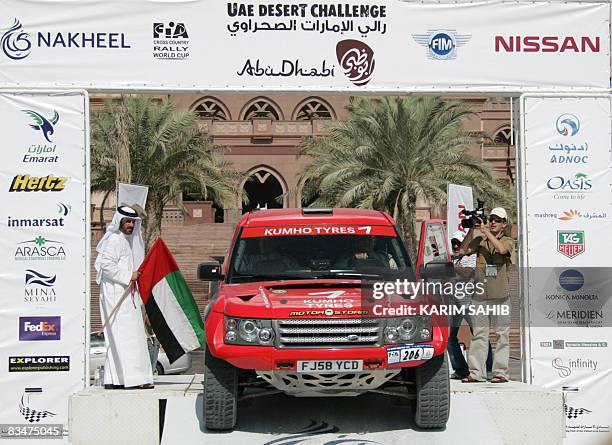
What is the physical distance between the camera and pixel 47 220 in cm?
1009

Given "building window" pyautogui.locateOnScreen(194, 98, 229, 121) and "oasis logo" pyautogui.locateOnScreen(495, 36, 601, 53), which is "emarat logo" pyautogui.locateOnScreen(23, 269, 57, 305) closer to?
"oasis logo" pyautogui.locateOnScreen(495, 36, 601, 53)

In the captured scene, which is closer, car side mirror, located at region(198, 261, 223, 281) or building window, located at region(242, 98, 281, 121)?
car side mirror, located at region(198, 261, 223, 281)

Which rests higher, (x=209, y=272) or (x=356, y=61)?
(x=356, y=61)

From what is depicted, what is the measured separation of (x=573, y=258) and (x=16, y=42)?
711 centimetres

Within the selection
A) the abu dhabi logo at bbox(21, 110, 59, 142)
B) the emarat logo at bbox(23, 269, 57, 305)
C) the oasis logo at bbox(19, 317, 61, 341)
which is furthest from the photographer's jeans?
the abu dhabi logo at bbox(21, 110, 59, 142)

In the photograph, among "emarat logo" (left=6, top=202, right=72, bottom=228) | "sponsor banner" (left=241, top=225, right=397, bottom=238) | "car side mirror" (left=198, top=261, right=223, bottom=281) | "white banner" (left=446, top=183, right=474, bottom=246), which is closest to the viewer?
"car side mirror" (left=198, top=261, right=223, bottom=281)

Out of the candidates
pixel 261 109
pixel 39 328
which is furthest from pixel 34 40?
pixel 261 109

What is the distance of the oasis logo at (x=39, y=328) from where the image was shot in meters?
9.98

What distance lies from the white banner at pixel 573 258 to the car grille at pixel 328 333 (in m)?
3.39

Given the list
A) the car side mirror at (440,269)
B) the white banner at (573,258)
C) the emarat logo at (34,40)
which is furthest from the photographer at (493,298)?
the emarat logo at (34,40)

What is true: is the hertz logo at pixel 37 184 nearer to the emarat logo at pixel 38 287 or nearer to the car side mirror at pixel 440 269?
the emarat logo at pixel 38 287

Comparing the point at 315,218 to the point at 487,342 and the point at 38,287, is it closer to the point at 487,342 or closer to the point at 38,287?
the point at 487,342

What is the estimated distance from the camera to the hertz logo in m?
10.1

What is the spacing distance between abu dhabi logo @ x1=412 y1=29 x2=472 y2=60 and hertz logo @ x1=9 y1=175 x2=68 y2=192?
4.58m
